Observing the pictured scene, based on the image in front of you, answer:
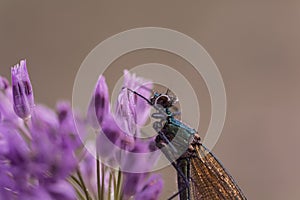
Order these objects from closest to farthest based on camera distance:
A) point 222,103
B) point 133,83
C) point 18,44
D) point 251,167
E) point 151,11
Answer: point 133,83, point 222,103, point 251,167, point 18,44, point 151,11

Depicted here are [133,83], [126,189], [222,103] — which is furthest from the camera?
[222,103]

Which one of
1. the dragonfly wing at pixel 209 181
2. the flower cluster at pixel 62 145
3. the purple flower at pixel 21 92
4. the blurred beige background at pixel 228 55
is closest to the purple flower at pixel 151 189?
the flower cluster at pixel 62 145

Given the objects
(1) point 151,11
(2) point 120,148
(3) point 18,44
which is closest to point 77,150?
(2) point 120,148

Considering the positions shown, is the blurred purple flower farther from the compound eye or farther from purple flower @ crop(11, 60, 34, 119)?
the compound eye

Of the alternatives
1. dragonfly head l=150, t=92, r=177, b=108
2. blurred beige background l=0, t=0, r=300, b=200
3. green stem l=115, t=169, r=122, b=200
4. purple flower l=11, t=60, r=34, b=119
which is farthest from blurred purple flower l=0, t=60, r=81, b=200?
blurred beige background l=0, t=0, r=300, b=200

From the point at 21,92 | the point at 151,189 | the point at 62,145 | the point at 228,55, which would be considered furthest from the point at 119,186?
the point at 228,55

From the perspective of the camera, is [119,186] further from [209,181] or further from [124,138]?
[209,181]

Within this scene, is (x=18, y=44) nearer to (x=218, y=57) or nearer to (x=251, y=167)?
(x=218, y=57)

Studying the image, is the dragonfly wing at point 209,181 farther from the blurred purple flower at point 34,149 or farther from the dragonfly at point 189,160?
the blurred purple flower at point 34,149
